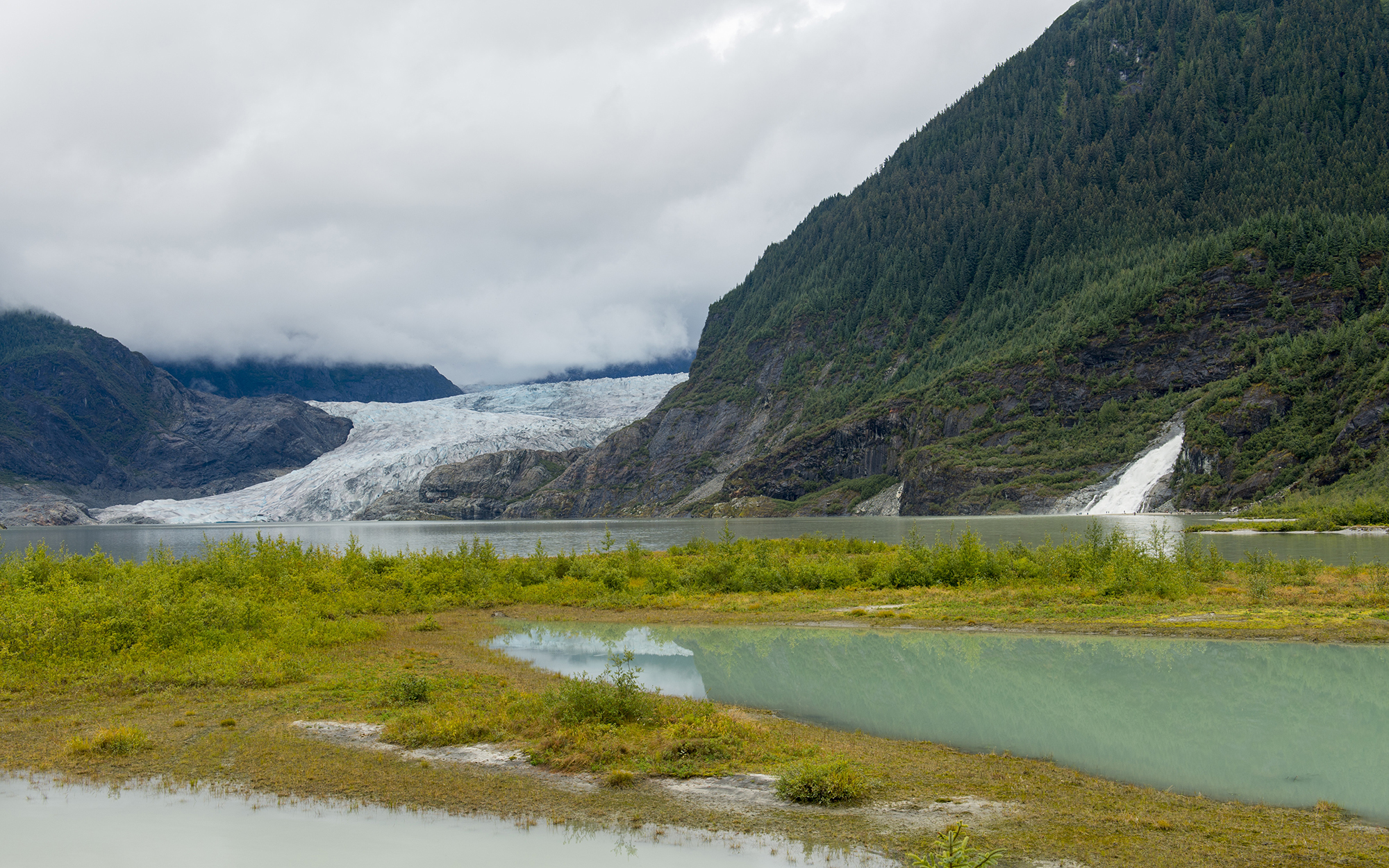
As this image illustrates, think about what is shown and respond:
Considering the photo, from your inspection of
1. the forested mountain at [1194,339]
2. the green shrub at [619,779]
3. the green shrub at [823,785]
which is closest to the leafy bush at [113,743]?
the green shrub at [619,779]

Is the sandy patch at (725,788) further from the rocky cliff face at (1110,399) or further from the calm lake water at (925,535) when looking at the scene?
the rocky cliff face at (1110,399)

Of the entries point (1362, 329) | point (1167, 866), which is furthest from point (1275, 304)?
point (1167, 866)

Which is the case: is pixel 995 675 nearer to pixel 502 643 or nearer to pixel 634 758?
pixel 634 758

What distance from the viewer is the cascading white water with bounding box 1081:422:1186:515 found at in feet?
378

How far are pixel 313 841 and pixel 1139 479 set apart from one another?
425 ft

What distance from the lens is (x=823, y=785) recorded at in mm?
10859

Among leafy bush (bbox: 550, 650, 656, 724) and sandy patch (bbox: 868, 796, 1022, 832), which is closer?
sandy patch (bbox: 868, 796, 1022, 832)

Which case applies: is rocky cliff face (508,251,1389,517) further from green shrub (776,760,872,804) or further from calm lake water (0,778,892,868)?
calm lake water (0,778,892,868)

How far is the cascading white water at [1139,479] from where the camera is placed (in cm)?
11506

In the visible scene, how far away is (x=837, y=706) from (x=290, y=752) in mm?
10196

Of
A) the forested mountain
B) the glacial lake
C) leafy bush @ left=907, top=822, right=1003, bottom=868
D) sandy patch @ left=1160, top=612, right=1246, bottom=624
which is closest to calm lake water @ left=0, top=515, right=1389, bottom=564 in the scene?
the forested mountain

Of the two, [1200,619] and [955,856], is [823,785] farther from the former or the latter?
[1200,619]

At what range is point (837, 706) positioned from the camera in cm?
1712

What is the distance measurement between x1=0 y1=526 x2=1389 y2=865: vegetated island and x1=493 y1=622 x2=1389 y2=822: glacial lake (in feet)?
3.87
